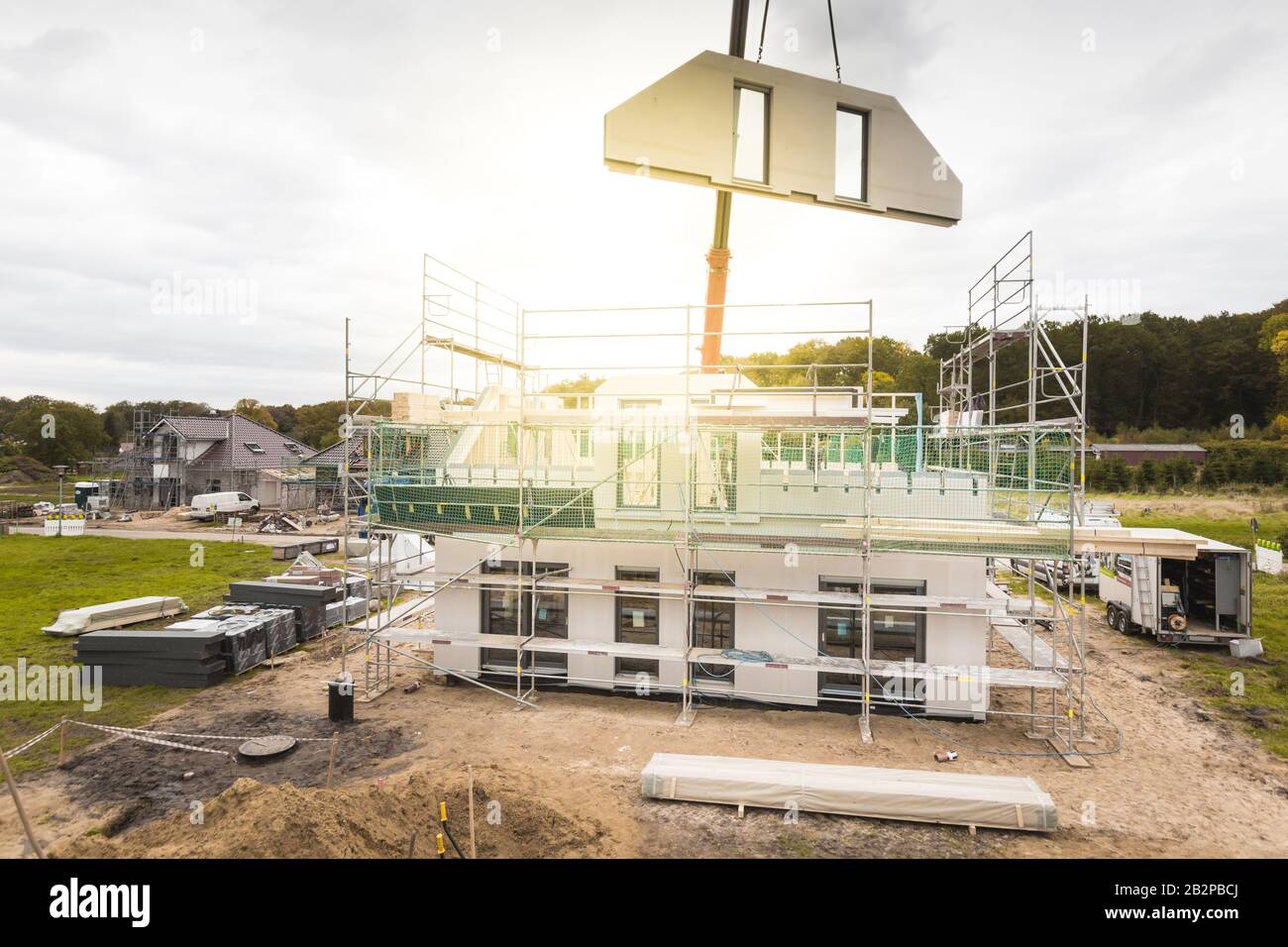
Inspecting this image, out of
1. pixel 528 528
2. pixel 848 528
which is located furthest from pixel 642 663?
pixel 848 528

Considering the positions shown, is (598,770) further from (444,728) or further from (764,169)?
(764,169)

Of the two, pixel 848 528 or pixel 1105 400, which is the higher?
pixel 1105 400

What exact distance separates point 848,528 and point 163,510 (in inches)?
2021

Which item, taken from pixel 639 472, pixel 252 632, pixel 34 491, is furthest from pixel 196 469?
pixel 639 472

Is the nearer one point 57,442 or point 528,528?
point 528,528

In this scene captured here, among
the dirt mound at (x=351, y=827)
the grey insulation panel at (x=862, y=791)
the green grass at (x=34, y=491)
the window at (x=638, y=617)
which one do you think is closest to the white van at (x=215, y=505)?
the green grass at (x=34, y=491)

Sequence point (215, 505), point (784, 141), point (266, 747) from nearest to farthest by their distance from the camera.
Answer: point (784, 141)
point (266, 747)
point (215, 505)

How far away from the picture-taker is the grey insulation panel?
792 cm

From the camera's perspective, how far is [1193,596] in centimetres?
1675

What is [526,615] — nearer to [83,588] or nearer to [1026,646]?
[1026,646]

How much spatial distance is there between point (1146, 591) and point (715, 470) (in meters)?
12.3

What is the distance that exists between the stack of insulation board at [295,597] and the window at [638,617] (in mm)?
8792

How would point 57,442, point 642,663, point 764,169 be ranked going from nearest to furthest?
point 764,169
point 642,663
point 57,442

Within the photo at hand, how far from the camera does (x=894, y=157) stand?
9062mm
